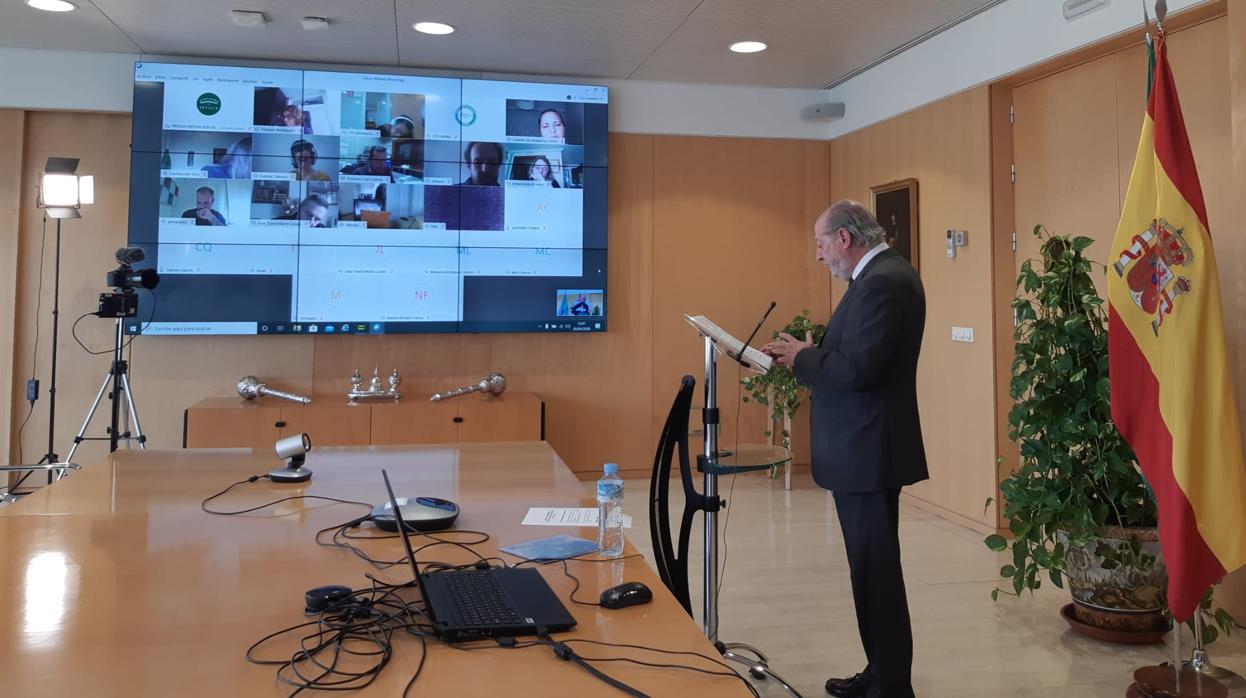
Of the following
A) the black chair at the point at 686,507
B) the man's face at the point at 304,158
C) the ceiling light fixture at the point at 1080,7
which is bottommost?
the black chair at the point at 686,507

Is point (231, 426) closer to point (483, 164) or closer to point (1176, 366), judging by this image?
point (483, 164)

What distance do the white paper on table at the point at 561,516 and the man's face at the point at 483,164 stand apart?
12.4ft

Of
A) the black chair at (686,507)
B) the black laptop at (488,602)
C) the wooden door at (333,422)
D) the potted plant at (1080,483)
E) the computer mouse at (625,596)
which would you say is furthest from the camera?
the wooden door at (333,422)

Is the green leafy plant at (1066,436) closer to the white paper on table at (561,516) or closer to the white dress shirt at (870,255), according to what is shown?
the white dress shirt at (870,255)

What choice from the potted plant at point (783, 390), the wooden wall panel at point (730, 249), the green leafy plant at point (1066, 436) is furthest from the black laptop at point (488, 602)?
the wooden wall panel at point (730, 249)

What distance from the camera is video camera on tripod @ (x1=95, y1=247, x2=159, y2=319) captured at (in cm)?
475

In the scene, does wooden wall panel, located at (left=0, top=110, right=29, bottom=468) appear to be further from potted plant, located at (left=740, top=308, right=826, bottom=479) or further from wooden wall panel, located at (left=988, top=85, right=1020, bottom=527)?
wooden wall panel, located at (left=988, top=85, right=1020, bottom=527)

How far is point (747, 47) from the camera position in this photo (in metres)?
5.28

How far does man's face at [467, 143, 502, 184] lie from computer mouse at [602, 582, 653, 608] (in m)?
4.46

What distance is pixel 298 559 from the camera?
1.79 meters

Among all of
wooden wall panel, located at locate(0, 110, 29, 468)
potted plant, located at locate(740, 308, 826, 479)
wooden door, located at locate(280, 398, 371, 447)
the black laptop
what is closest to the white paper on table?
the black laptop

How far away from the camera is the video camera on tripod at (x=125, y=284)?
15.6 feet

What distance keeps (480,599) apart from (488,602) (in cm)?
2

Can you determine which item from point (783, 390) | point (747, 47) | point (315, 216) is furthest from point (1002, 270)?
point (315, 216)
